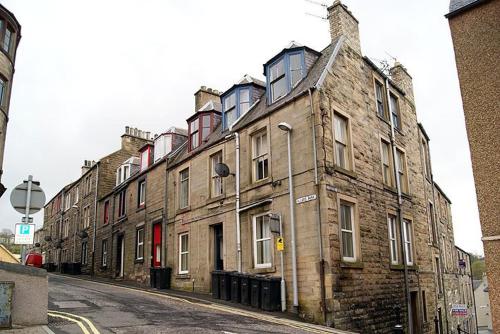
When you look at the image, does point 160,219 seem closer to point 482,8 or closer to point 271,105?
point 271,105

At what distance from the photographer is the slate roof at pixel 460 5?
1001 centimetres

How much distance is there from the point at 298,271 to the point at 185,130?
48.3ft

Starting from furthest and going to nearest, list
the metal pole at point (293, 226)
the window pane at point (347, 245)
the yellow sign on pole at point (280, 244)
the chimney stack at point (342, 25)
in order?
the chimney stack at point (342, 25), the window pane at point (347, 245), the yellow sign on pole at point (280, 244), the metal pole at point (293, 226)

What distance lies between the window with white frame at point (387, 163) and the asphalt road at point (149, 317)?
8857mm

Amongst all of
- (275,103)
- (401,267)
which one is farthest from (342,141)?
(401,267)

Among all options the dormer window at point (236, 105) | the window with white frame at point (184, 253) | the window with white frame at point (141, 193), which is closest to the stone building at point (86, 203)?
the window with white frame at point (141, 193)

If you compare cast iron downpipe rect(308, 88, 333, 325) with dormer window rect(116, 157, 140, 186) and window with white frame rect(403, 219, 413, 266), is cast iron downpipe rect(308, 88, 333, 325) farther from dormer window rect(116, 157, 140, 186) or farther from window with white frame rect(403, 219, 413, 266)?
dormer window rect(116, 157, 140, 186)

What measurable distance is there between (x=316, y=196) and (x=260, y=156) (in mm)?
3632

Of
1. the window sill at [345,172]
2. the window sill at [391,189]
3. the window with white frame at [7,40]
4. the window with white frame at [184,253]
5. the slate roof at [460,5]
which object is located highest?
the window with white frame at [7,40]

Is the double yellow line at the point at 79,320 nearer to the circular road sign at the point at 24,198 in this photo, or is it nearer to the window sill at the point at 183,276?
the circular road sign at the point at 24,198

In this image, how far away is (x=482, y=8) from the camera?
999cm

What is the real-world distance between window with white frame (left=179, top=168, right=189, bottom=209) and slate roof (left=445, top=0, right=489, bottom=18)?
1387 centimetres

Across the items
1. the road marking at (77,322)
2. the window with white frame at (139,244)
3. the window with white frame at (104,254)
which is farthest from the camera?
the window with white frame at (104,254)

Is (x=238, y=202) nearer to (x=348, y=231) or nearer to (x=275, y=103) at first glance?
(x=275, y=103)
